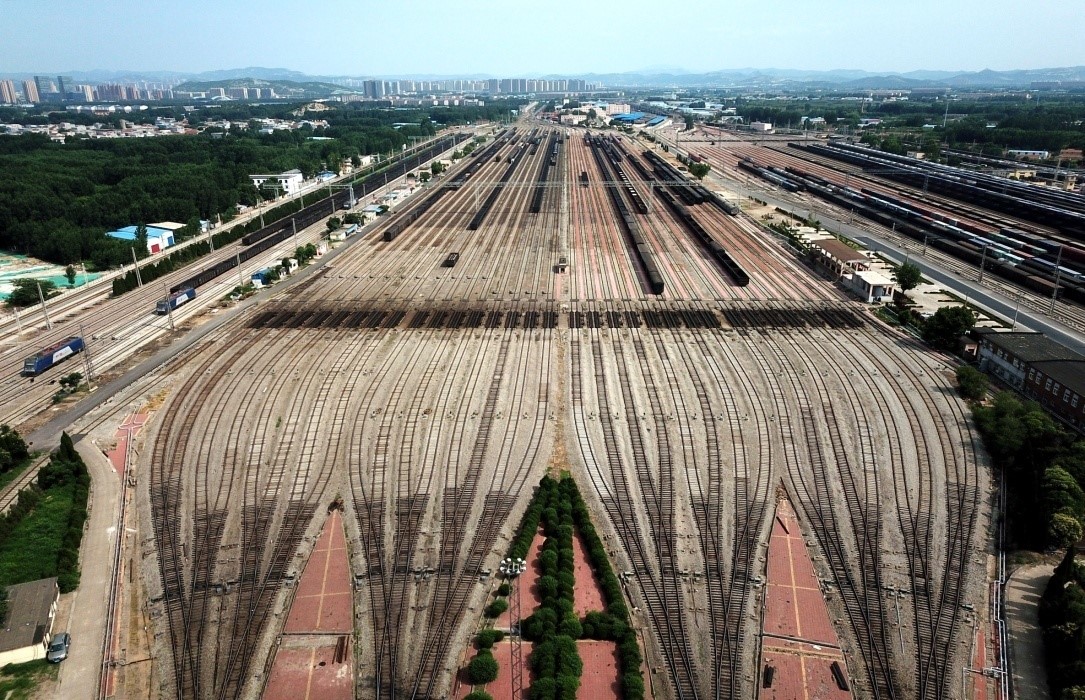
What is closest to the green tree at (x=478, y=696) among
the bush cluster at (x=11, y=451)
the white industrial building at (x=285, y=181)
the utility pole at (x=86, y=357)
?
the bush cluster at (x=11, y=451)

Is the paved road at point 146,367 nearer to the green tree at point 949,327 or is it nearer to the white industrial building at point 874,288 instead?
the white industrial building at point 874,288

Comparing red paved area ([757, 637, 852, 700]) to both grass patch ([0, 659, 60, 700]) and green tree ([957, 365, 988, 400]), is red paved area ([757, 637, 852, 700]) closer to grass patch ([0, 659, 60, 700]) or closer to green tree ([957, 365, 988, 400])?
green tree ([957, 365, 988, 400])

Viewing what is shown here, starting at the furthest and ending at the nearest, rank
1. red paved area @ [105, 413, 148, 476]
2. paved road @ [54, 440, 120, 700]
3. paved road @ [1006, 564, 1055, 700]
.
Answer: red paved area @ [105, 413, 148, 476]
paved road @ [54, 440, 120, 700]
paved road @ [1006, 564, 1055, 700]

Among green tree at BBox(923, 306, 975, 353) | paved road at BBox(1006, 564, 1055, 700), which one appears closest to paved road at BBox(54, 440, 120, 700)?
paved road at BBox(1006, 564, 1055, 700)

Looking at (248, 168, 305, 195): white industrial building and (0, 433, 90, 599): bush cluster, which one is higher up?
(248, 168, 305, 195): white industrial building

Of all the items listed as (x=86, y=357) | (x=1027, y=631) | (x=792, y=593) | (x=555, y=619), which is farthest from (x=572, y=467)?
(x=86, y=357)

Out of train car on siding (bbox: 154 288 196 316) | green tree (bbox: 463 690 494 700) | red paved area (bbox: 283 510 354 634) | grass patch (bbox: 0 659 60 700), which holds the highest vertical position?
train car on siding (bbox: 154 288 196 316)

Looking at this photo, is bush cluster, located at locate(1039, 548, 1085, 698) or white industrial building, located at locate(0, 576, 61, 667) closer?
bush cluster, located at locate(1039, 548, 1085, 698)
